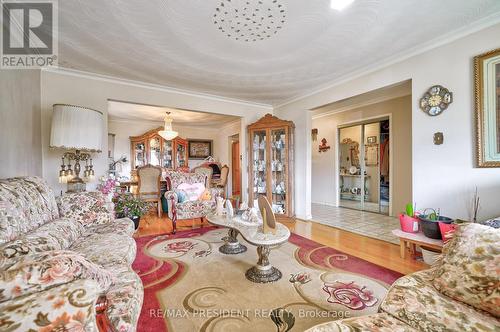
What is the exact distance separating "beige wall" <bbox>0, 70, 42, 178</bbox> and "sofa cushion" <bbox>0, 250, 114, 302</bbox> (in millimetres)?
1786

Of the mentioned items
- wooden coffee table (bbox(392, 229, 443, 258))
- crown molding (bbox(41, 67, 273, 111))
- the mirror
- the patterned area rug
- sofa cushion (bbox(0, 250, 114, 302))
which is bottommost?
the patterned area rug

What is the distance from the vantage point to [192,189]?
151 inches

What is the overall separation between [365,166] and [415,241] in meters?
3.16

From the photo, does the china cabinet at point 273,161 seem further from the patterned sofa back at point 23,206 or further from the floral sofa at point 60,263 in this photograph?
the patterned sofa back at point 23,206

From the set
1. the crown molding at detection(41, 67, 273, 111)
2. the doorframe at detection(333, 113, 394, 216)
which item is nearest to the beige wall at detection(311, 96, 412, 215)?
the doorframe at detection(333, 113, 394, 216)

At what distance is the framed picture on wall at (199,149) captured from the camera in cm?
719

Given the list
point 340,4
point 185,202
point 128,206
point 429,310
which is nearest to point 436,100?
point 340,4

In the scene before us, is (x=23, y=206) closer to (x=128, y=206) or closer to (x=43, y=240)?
(x=43, y=240)

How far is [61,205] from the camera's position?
2.07 metres

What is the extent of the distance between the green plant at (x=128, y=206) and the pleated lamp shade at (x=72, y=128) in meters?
0.95

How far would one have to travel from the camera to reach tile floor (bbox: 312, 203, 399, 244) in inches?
128

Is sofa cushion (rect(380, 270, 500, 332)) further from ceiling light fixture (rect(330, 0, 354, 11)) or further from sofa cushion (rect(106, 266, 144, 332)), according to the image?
ceiling light fixture (rect(330, 0, 354, 11))

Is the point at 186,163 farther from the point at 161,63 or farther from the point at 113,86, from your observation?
the point at 161,63

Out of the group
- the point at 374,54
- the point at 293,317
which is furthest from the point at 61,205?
the point at 374,54
